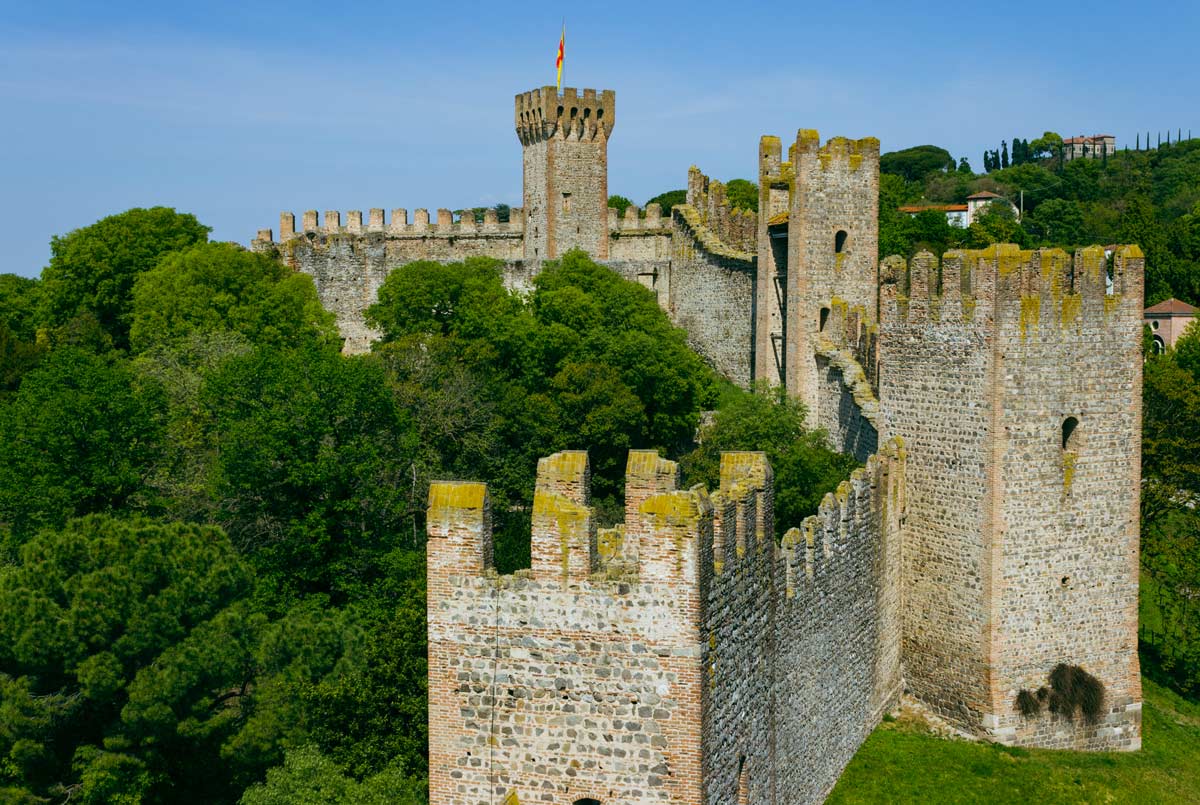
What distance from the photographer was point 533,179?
52.3 m

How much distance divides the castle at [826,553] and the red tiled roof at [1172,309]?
27137mm

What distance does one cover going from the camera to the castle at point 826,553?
1389 centimetres

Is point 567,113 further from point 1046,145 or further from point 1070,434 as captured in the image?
point 1046,145

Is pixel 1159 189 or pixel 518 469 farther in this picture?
pixel 1159 189

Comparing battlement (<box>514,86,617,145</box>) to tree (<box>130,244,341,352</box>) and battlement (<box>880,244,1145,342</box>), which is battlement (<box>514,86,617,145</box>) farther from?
battlement (<box>880,244,1145,342</box>)

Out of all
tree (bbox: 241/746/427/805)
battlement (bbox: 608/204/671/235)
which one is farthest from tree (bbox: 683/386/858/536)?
battlement (bbox: 608/204/671/235)

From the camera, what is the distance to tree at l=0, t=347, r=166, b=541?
101 feet

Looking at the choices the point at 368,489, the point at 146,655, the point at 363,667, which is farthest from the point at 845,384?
the point at 146,655

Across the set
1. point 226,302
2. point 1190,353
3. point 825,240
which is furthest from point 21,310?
point 1190,353

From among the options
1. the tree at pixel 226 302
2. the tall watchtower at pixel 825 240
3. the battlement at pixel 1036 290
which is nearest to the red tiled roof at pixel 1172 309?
the tall watchtower at pixel 825 240

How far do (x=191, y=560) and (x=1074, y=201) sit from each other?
8609 cm

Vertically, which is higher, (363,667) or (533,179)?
(533,179)

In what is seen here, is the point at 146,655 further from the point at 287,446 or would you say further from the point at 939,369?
the point at 939,369

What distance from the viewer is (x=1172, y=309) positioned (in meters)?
64.2
